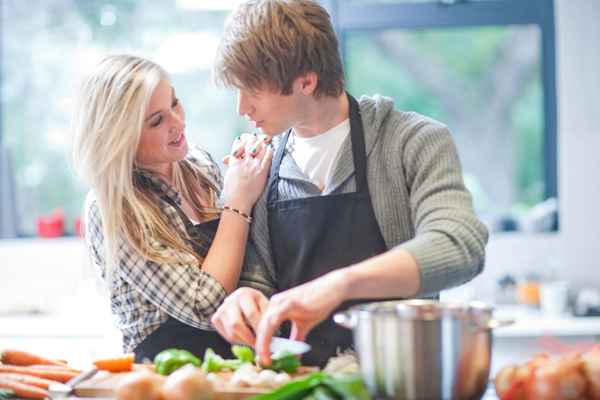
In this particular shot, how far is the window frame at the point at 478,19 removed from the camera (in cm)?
480

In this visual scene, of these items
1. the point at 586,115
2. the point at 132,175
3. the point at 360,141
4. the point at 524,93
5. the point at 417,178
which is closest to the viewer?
the point at 417,178

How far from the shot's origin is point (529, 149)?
4.94 m

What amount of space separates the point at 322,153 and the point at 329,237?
20 cm

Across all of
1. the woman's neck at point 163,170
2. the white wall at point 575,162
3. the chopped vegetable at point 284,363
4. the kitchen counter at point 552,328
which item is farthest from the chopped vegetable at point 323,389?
the white wall at point 575,162

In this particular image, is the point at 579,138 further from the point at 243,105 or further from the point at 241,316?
the point at 241,316

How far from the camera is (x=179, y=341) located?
7.65 ft

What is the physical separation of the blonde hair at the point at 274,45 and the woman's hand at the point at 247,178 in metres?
0.27

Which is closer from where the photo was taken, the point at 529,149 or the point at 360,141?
the point at 360,141

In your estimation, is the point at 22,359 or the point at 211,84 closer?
the point at 22,359

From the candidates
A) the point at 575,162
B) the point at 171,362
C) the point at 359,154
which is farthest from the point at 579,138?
the point at 171,362

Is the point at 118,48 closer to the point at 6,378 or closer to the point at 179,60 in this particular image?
the point at 179,60

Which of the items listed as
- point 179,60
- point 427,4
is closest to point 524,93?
point 427,4

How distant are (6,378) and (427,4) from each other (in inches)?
133

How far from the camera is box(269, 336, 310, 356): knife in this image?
71.9 inches
